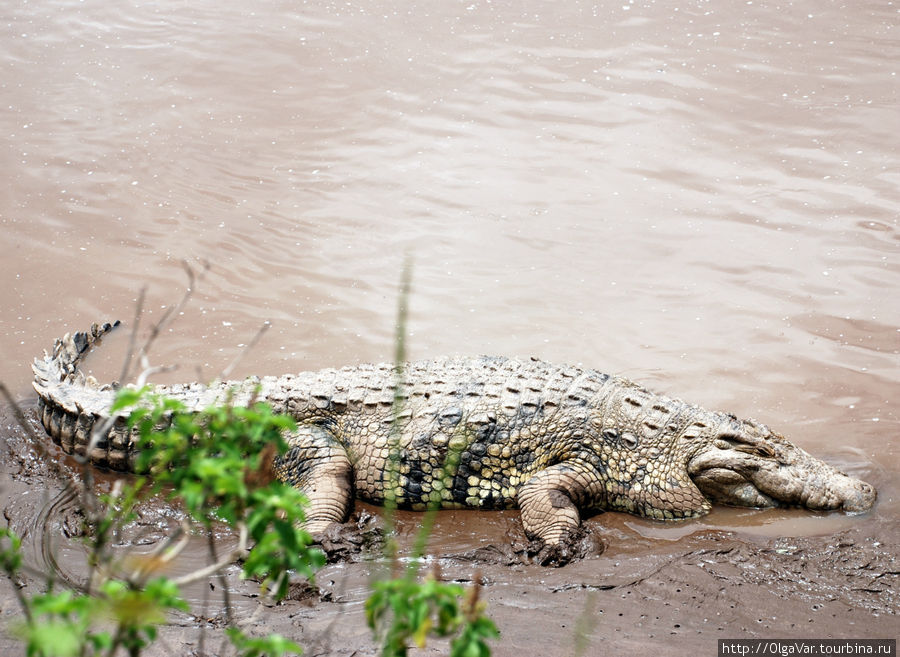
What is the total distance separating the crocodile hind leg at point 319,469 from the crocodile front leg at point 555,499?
107cm

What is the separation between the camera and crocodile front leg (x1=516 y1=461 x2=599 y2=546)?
480 centimetres

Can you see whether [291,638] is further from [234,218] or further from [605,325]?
[234,218]

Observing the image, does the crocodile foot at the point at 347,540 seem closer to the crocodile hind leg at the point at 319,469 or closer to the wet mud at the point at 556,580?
the wet mud at the point at 556,580

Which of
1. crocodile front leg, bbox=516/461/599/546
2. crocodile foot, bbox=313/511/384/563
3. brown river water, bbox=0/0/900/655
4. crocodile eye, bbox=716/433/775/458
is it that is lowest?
crocodile foot, bbox=313/511/384/563

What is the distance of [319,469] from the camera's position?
5062 millimetres

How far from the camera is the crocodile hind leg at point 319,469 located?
16.3 ft

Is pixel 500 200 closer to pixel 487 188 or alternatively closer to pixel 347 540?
pixel 487 188

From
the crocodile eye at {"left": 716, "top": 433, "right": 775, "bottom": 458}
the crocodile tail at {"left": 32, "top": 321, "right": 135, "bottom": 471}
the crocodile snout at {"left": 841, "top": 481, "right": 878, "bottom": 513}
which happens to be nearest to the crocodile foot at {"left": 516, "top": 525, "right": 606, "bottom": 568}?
the crocodile eye at {"left": 716, "top": 433, "right": 775, "bottom": 458}

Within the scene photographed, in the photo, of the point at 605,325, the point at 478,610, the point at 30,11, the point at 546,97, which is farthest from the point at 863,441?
the point at 30,11

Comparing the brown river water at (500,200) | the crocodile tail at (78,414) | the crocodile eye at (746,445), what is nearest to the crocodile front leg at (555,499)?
the brown river water at (500,200)

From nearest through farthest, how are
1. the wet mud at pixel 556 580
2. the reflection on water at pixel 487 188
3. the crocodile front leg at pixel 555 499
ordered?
1. the wet mud at pixel 556 580
2. the crocodile front leg at pixel 555 499
3. the reflection on water at pixel 487 188

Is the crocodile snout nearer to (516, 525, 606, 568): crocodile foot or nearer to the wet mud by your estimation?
the wet mud

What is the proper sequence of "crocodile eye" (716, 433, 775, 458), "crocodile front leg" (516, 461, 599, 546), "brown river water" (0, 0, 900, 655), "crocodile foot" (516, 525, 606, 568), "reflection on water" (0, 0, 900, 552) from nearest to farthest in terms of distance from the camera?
"crocodile foot" (516, 525, 606, 568)
"crocodile front leg" (516, 461, 599, 546)
"crocodile eye" (716, 433, 775, 458)
"brown river water" (0, 0, 900, 655)
"reflection on water" (0, 0, 900, 552)

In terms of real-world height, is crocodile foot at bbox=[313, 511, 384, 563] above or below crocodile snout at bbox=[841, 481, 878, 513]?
below
